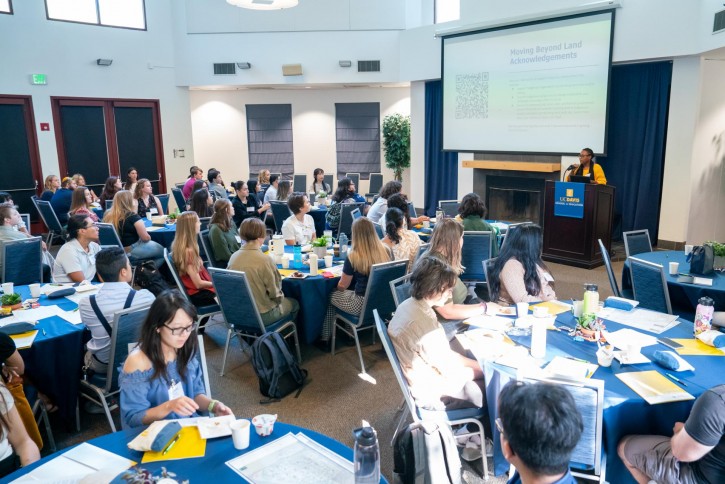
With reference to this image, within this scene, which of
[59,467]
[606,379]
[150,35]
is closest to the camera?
[59,467]

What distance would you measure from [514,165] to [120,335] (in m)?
8.12

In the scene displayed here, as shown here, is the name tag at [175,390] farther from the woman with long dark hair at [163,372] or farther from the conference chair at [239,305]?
the conference chair at [239,305]

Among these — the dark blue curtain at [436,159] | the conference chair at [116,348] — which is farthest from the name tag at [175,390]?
the dark blue curtain at [436,159]

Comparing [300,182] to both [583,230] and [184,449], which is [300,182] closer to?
[583,230]

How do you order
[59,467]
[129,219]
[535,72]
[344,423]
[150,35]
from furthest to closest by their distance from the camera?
[150,35] → [535,72] → [129,219] → [344,423] → [59,467]

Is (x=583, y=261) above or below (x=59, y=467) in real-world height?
below

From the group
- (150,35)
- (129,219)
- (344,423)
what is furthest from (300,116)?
(344,423)

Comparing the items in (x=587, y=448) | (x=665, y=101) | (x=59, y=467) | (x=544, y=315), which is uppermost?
(x=665, y=101)

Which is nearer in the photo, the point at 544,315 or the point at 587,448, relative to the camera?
the point at 587,448

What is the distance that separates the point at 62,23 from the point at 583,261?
1051cm

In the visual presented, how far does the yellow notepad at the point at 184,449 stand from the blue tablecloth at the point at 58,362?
1.67m

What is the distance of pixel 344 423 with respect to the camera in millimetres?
3822

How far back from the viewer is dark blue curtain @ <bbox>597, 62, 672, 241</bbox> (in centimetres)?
835

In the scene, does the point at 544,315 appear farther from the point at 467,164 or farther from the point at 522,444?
the point at 467,164
